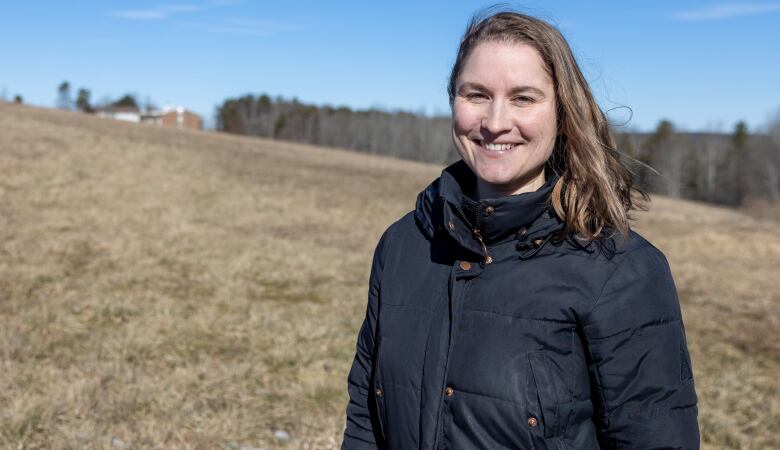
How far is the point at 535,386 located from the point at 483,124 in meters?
0.67

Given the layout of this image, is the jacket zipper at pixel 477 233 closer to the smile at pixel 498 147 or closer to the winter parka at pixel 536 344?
the winter parka at pixel 536 344

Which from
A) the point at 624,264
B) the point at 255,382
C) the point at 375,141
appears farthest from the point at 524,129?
the point at 375,141

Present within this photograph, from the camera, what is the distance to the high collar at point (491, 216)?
1.79 m

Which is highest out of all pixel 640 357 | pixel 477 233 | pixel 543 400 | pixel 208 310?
pixel 477 233

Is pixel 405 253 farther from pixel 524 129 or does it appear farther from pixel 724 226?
pixel 724 226

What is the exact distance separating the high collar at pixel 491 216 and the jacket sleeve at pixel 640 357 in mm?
229

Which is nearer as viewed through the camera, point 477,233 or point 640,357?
point 640,357

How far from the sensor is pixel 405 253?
2.05m

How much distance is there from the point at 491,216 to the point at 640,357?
1.60 feet

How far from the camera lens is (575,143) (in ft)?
6.01

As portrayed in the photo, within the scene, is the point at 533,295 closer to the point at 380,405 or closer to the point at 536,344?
the point at 536,344

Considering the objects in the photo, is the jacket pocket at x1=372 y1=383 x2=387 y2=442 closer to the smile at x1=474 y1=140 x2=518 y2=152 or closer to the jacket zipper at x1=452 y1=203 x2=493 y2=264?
the jacket zipper at x1=452 y1=203 x2=493 y2=264

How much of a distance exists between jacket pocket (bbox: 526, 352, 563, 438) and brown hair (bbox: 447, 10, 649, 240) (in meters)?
0.34

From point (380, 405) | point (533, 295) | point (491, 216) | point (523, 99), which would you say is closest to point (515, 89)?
point (523, 99)
